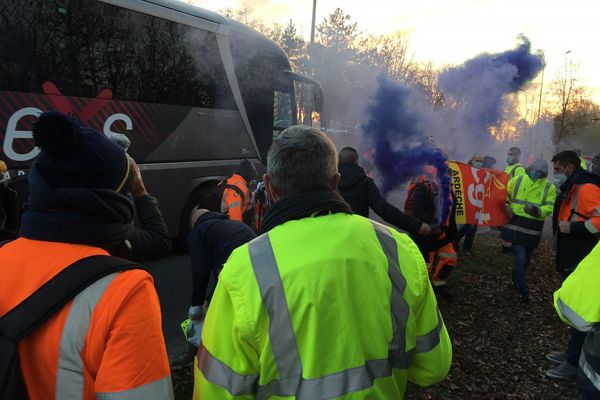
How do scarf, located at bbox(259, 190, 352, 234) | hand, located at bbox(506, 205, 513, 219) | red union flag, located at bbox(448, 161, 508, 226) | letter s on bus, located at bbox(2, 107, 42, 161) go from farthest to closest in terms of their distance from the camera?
hand, located at bbox(506, 205, 513, 219)
red union flag, located at bbox(448, 161, 508, 226)
letter s on bus, located at bbox(2, 107, 42, 161)
scarf, located at bbox(259, 190, 352, 234)

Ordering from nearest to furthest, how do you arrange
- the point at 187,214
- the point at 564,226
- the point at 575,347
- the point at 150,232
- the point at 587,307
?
the point at 150,232 < the point at 587,307 < the point at 575,347 < the point at 564,226 < the point at 187,214

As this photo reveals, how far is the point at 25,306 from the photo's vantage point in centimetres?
111

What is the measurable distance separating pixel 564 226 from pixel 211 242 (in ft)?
11.9

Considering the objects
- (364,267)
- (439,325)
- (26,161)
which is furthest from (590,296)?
(26,161)

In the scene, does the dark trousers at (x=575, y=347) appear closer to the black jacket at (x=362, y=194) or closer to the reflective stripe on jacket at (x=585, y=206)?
the reflective stripe on jacket at (x=585, y=206)

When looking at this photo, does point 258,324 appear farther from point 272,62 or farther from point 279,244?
point 272,62

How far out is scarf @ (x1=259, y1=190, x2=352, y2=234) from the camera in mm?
1445

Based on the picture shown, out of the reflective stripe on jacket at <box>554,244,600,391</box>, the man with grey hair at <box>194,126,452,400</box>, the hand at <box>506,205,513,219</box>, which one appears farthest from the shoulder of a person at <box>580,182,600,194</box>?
the man with grey hair at <box>194,126,452,400</box>

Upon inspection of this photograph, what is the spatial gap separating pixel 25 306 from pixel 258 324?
62 cm

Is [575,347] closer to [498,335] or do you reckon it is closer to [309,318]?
[498,335]

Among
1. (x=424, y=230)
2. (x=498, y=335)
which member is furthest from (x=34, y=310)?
(x=498, y=335)

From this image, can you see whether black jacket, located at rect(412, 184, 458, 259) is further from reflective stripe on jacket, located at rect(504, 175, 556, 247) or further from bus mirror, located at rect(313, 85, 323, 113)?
bus mirror, located at rect(313, 85, 323, 113)

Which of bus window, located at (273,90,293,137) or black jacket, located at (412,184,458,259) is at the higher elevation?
bus window, located at (273,90,293,137)

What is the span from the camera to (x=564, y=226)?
14.5 feet
